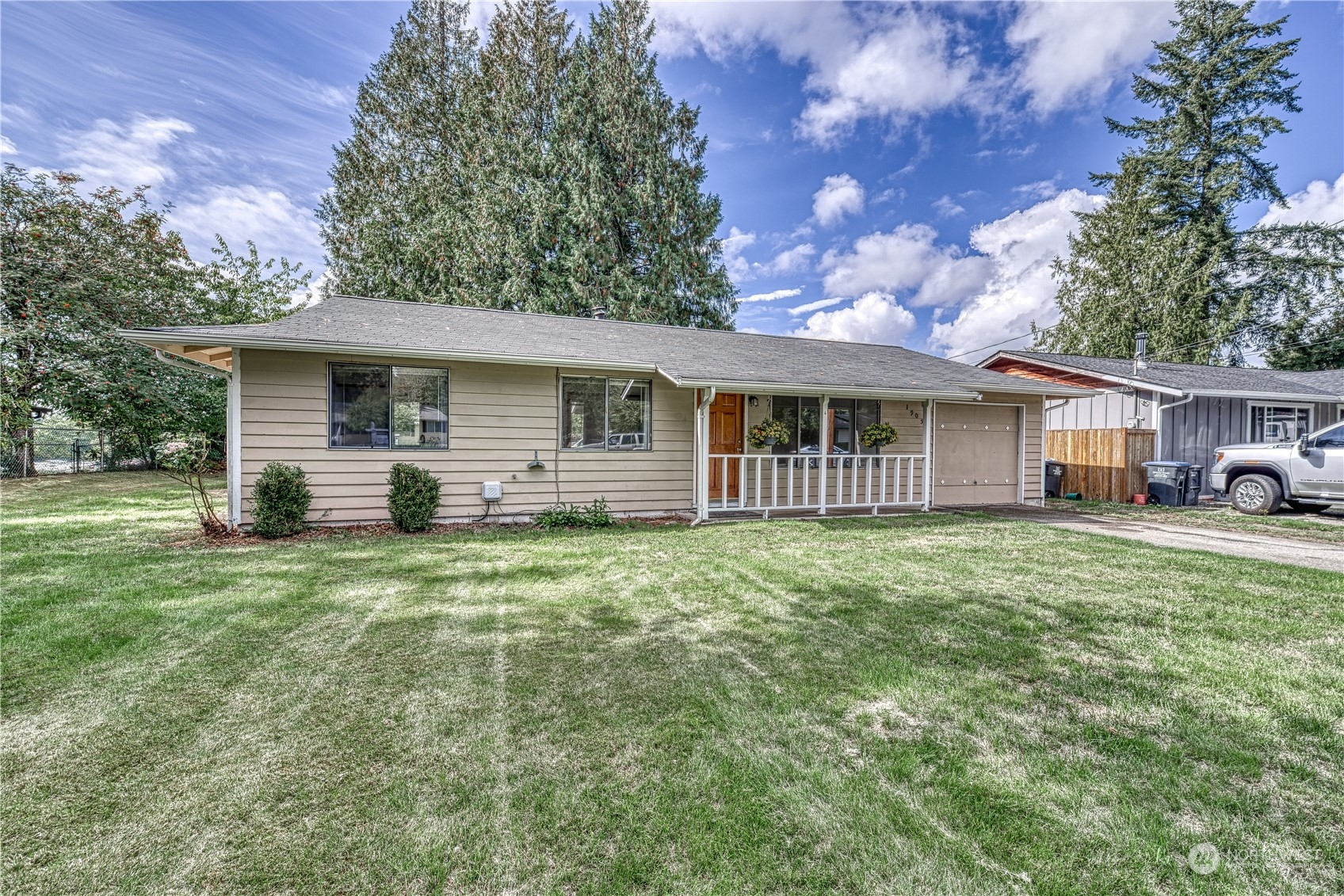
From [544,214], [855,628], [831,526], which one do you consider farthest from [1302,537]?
[544,214]

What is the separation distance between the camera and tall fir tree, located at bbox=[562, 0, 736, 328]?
16.6 m

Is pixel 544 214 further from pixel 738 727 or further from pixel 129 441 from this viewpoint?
pixel 738 727

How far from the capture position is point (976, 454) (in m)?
10.6

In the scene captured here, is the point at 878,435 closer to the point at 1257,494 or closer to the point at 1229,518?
the point at 1229,518

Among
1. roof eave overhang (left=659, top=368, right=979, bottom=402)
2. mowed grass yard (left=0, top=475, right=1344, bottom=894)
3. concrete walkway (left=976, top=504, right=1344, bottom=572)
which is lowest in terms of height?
mowed grass yard (left=0, top=475, right=1344, bottom=894)

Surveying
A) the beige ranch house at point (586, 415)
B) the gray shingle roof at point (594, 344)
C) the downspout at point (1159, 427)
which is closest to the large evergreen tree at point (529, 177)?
the gray shingle roof at point (594, 344)

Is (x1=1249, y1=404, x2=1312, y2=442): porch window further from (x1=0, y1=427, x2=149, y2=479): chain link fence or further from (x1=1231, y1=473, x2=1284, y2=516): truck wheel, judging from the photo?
(x1=0, y1=427, x2=149, y2=479): chain link fence

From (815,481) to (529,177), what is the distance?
1346cm

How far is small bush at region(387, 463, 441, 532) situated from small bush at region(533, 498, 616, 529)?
1.47 meters

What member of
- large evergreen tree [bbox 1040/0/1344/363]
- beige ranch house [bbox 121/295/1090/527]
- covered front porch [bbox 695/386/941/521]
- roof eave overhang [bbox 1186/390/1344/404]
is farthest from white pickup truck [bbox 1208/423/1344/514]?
large evergreen tree [bbox 1040/0/1344/363]

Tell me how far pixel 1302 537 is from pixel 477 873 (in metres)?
10.5

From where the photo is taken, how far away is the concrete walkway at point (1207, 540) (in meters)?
5.91

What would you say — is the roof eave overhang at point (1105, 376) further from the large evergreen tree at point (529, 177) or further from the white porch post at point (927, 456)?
the large evergreen tree at point (529, 177)

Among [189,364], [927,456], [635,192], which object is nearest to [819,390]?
[927,456]
